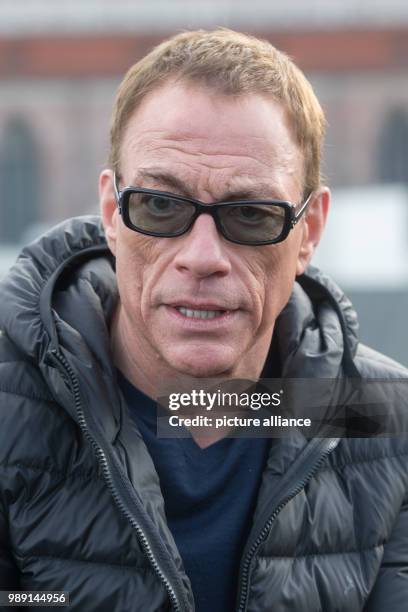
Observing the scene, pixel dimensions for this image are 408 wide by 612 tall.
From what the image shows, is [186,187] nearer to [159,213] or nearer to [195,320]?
[159,213]

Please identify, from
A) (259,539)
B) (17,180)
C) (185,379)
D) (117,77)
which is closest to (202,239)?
(185,379)

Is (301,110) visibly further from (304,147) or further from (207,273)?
(207,273)

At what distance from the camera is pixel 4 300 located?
1982 millimetres

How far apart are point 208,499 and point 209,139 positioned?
60 cm

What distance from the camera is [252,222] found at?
1.91 metres

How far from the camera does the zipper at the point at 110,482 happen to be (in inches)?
69.0

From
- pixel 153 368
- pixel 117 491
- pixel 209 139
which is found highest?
pixel 209 139

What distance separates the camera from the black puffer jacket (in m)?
1.77

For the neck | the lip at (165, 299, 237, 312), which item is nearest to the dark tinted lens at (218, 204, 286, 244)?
the lip at (165, 299, 237, 312)

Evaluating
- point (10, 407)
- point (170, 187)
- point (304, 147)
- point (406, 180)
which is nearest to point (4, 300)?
point (10, 407)

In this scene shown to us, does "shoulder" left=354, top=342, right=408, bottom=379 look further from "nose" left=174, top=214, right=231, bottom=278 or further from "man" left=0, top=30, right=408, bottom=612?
"nose" left=174, top=214, right=231, bottom=278

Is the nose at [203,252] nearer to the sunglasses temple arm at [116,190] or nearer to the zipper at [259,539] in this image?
the sunglasses temple arm at [116,190]

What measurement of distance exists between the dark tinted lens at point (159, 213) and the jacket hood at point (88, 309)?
0.71ft

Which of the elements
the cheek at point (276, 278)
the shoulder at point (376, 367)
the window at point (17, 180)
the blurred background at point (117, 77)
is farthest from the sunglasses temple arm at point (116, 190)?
the window at point (17, 180)
